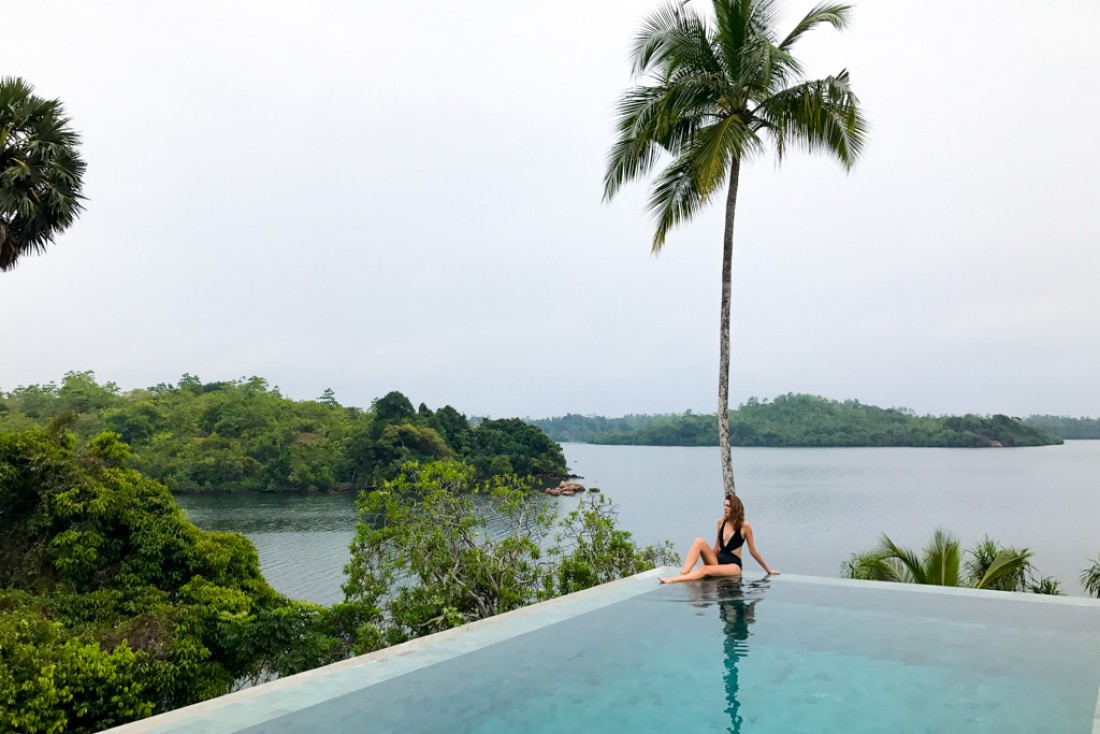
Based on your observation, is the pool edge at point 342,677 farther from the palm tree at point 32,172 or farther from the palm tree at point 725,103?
the palm tree at point 32,172

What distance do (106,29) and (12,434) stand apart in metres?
11.7

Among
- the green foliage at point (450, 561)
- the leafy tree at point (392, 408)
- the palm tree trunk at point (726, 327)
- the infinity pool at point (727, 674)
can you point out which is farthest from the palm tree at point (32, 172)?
the leafy tree at point (392, 408)

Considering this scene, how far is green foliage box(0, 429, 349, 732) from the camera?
7234mm

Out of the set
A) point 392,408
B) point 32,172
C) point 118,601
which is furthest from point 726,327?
point 392,408

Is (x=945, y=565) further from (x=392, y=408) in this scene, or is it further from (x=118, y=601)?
(x=392, y=408)

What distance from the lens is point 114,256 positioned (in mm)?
31484

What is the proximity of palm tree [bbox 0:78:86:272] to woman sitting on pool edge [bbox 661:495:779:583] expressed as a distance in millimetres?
10000

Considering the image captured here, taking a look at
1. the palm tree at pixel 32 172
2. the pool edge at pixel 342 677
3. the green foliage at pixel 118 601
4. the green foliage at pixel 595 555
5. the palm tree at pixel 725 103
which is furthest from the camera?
the palm tree at pixel 32 172

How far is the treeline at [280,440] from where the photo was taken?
173 feet

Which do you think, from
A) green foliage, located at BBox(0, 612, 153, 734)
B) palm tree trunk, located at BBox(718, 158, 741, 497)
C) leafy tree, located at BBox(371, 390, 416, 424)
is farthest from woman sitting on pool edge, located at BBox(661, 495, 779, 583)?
leafy tree, located at BBox(371, 390, 416, 424)

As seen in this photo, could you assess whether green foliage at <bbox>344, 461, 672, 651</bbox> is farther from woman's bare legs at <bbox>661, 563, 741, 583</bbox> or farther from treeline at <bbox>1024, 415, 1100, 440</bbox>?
treeline at <bbox>1024, 415, 1100, 440</bbox>

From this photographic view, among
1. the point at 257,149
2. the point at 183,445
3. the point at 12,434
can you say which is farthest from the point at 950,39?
the point at 183,445

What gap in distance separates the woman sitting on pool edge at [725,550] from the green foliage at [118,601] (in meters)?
4.08

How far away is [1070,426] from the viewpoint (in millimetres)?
90250
